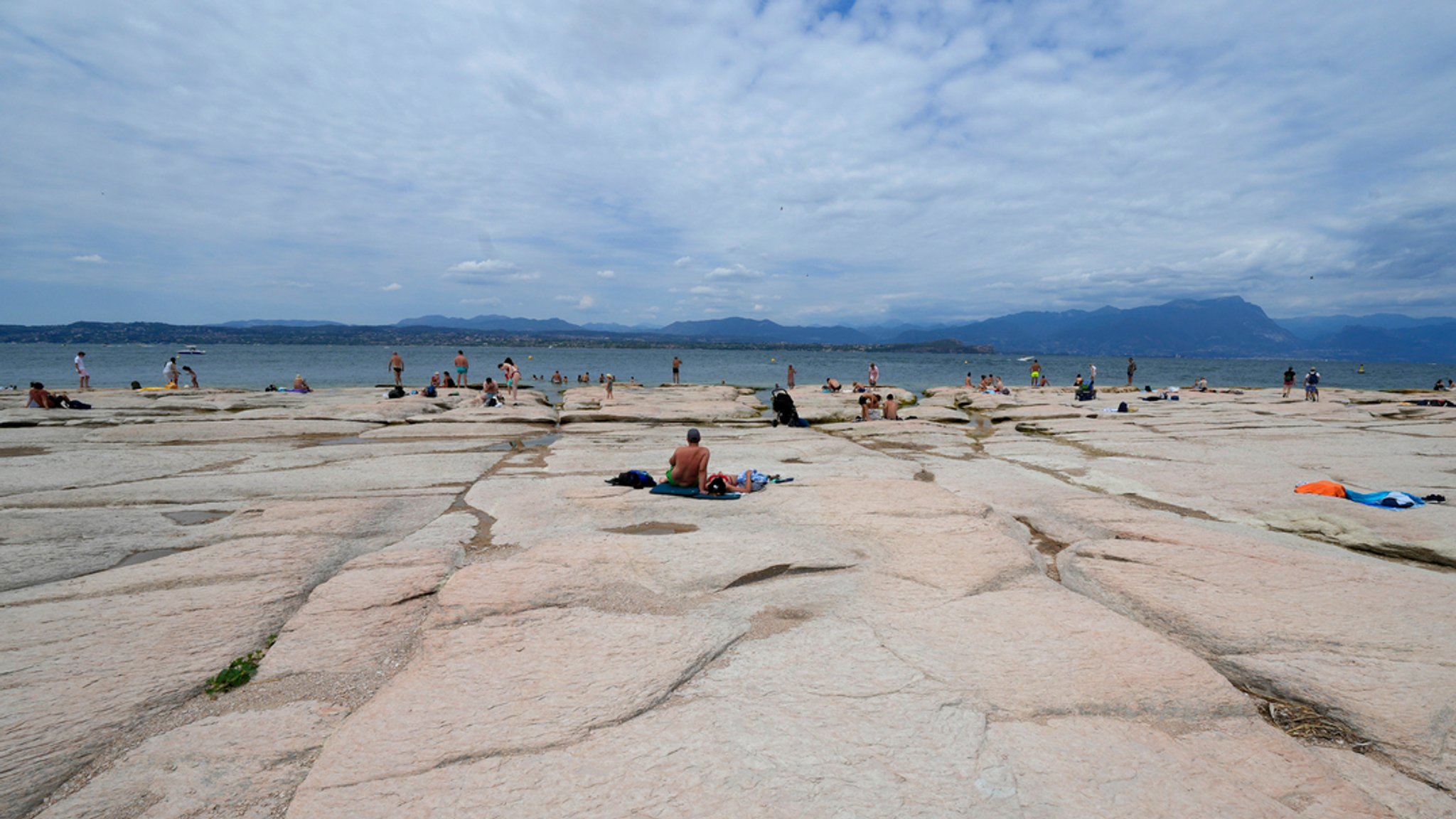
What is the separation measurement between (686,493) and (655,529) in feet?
5.02

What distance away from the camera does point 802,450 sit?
13102 mm

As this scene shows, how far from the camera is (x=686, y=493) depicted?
330 inches

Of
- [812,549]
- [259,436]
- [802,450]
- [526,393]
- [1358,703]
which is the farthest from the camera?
[526,393]

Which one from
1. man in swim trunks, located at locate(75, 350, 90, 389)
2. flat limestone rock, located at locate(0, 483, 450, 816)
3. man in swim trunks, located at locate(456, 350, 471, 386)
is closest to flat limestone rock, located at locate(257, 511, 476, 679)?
flat limestone rock, located at locate(0, 483, 450, 816)

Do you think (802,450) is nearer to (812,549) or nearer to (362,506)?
(812,549)

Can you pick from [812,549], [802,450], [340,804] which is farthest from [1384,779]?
[802,450]

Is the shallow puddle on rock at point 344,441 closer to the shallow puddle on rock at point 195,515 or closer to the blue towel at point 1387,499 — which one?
the shallow puddle on rock at point 195,515

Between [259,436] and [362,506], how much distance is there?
870 centimetres

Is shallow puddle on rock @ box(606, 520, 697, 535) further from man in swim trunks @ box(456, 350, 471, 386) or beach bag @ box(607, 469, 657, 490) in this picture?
man in swim trunks @ box(456, 350, 471, 386)

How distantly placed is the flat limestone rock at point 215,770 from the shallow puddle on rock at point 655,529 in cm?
351

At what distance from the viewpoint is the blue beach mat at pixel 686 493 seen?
8.23 metres

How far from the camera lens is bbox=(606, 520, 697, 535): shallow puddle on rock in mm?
6727

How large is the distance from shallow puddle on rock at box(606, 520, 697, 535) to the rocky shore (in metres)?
0.10

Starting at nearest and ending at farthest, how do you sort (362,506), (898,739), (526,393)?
(898,739) < (362,506) < (526,393)
